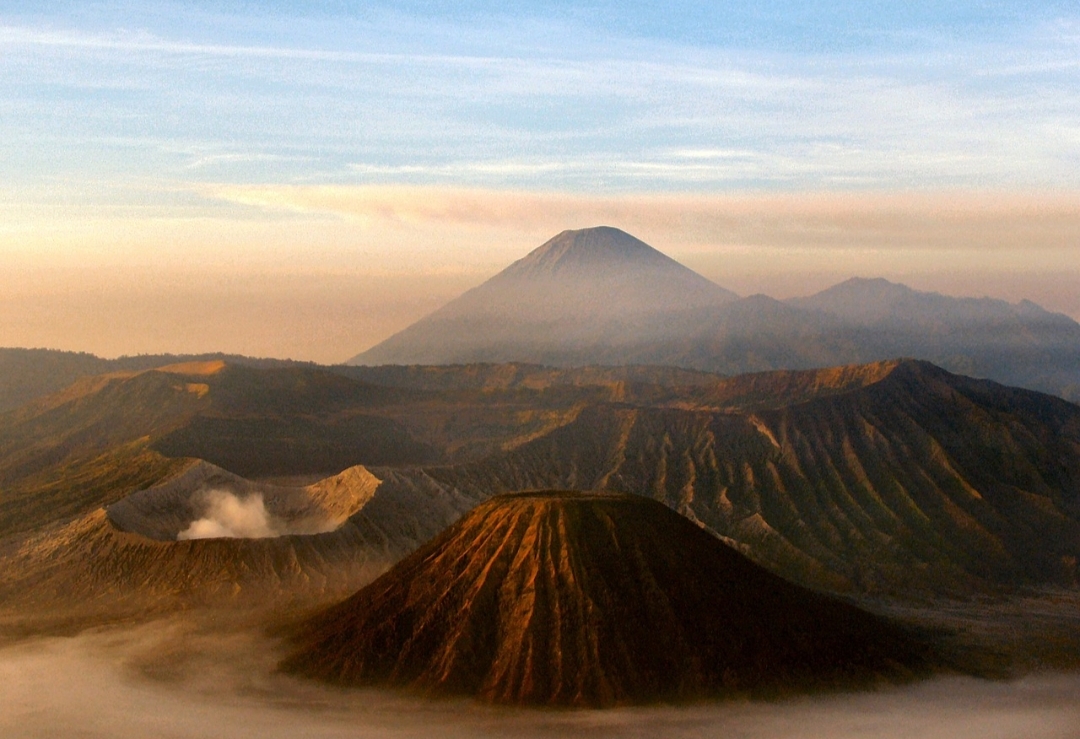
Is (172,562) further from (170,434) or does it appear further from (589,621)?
(170,434)

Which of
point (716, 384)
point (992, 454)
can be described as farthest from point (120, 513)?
point (716, 384)

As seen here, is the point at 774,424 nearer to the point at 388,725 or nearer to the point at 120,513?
the point at 120,513

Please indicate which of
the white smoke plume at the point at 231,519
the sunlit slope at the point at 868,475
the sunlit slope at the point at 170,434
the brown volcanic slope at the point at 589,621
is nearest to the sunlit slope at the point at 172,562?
the white smoke plume at the point at 231,519

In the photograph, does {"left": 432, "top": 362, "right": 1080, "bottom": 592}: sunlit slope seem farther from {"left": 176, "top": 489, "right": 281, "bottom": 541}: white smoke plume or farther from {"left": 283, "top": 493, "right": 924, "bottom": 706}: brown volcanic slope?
{"left": 283, "top": 493, "right": 924, "bottom": 706}: brown volcanic slope

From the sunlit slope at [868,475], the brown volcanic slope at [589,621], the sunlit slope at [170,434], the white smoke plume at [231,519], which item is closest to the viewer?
the brown volcanic slope at [589,621]

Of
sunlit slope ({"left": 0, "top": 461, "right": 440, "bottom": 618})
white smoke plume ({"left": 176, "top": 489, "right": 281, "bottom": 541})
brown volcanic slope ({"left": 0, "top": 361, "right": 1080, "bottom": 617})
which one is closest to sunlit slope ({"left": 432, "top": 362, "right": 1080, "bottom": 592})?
brown volcanic slope ({"left": 0, "top": 361, "right": 1080, "bottom": 617})

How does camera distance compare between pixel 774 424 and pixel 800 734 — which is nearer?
pixel 800 734

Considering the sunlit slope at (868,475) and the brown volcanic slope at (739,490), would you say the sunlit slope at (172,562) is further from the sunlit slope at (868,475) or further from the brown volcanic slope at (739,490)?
the sunlit slope at (868,475)
